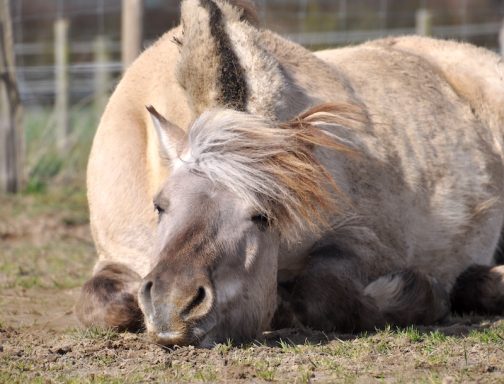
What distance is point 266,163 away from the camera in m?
3.87

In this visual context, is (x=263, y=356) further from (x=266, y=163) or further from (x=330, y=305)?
(x=266, y=163)

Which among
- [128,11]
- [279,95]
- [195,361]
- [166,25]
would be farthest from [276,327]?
[166,25]

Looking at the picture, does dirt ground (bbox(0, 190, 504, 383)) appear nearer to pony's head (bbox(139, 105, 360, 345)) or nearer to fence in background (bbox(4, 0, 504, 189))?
pony's head (bbox(139, 105, 360, 345))

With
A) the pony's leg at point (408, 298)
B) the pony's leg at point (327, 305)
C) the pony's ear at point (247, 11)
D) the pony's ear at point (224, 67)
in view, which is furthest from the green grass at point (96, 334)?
the pony's ear at point (247, 11)

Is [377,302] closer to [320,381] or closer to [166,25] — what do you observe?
[320,381]

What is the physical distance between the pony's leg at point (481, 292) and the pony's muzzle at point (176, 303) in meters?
2.02

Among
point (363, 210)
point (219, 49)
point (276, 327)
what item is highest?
point (219, 49)

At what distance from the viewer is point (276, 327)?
13.8 feet

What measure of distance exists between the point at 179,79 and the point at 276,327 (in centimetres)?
121

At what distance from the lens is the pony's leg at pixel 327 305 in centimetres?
409

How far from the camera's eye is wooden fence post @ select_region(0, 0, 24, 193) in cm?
909

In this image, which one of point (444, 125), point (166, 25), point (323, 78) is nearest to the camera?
point (323, 78)

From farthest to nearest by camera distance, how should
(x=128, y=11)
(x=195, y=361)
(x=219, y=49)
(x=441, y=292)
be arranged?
(x=128, y=11), (x=441, y=292), (x=219, y=49), (x=195, y=361)

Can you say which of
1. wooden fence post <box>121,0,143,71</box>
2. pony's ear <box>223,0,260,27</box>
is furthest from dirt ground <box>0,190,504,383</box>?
wooden fence post <box>121,0,143,71</box>
